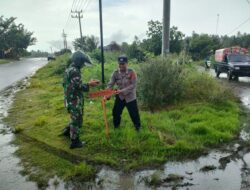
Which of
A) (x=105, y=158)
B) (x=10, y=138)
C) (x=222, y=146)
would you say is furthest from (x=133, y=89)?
(x=10, y=138)

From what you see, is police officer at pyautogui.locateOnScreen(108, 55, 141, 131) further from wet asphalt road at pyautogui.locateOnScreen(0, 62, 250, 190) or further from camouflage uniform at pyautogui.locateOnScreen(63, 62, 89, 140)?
wet asphalt road at pyautogui.locateOnScreen(0, 62, 250, 190)

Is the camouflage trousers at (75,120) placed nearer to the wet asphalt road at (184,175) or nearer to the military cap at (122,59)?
the wet asphalt road at (184,175)

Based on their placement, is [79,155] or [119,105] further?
[119,105]

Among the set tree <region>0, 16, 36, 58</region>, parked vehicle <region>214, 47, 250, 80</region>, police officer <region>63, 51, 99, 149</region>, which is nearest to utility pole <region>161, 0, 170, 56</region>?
police officer <region>63, 51, 99, 149</region>

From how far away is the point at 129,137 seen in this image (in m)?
6.23

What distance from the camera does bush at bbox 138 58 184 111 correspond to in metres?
8.88

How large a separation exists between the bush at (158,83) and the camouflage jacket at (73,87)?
131 inches

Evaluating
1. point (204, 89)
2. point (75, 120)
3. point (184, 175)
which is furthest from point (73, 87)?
point (204, 89)

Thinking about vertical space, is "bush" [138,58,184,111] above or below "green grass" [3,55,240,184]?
above

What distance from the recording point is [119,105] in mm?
6660

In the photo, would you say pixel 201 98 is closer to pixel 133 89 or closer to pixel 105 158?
pixel 133 89

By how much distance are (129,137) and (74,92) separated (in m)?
1.43

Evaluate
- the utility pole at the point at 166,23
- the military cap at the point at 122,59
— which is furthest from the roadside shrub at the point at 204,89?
the military cap at the point at 122,59

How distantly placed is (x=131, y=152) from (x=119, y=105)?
50.9 inches
